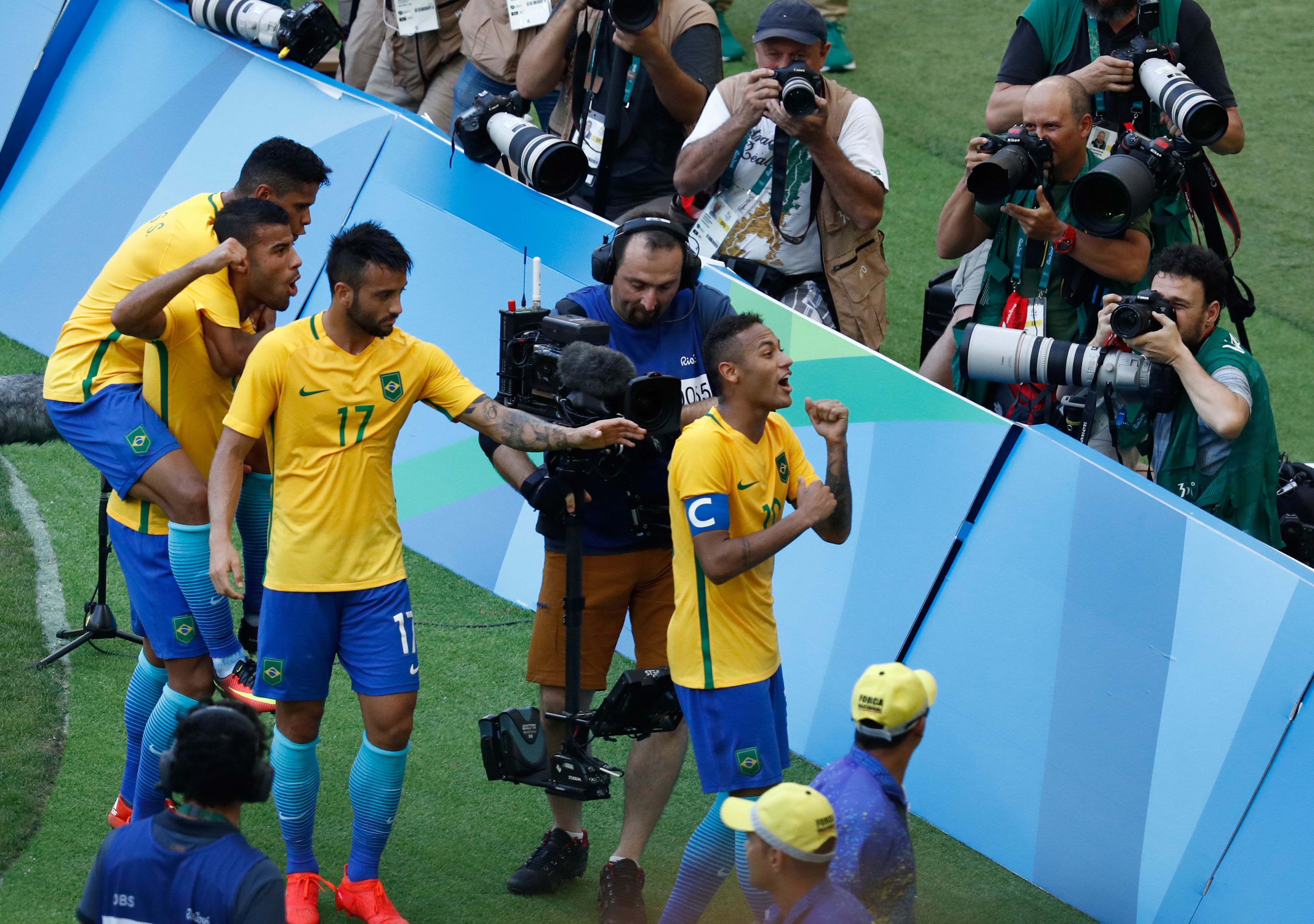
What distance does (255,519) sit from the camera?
5.24 meters

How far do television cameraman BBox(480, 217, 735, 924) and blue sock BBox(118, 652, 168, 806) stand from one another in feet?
3.99

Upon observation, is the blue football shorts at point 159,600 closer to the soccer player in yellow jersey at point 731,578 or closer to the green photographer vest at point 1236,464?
the soccer player in yellow jersey at point 731,578

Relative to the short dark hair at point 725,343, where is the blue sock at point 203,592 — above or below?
below

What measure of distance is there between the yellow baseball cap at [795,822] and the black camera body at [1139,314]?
2553 millimetres

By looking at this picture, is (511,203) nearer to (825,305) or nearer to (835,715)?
(825,305)

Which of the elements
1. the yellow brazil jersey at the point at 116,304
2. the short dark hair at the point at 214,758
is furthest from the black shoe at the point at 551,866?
the yellow brazil jersey at the point at 116,304

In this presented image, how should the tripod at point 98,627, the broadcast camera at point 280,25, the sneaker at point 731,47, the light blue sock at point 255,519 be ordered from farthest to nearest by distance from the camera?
the sneaker at point 731,47 → the broadcast camera at point 280,25 → the tripod at point 98,627 → the light blue sock at point 255,519

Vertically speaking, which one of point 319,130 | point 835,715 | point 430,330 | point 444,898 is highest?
point 319,130

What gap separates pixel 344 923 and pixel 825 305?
3.08 meters

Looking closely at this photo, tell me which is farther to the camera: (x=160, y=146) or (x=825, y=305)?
(x=160, y=146)

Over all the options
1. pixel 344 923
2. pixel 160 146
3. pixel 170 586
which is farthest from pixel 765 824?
pixel 160 146

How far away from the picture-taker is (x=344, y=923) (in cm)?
441

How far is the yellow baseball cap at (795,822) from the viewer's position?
290cm

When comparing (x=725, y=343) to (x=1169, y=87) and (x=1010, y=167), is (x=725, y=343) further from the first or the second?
(x=1169, y=87)
